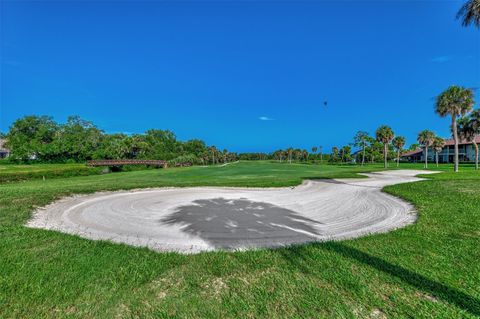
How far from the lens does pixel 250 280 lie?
3502 mm

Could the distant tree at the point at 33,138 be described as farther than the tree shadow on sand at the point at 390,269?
Yes

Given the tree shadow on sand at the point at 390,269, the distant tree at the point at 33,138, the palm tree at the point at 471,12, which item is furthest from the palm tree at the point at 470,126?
the distant tree at the point at 33,138

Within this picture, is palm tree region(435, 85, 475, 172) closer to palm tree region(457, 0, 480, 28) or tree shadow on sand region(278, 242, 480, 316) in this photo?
palm tree region(457, 0, 480, 28)

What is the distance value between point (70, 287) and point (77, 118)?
102249mm

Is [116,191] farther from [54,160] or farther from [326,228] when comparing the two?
[54,160]

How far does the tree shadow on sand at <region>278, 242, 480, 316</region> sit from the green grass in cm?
1

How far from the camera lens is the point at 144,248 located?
193 inches

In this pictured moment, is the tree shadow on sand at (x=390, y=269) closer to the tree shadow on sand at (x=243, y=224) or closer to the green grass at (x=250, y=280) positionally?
the green grass at (x=250, y=280)

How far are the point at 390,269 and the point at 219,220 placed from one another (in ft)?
16.6

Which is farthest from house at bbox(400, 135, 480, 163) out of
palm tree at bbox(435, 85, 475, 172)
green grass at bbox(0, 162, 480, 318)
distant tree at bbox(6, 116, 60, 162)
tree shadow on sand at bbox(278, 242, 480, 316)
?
distant tree at bbox(6, 116, 60, 162)

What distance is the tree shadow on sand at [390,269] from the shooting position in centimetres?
289

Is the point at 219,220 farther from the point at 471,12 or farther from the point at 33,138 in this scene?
the point at 33,138

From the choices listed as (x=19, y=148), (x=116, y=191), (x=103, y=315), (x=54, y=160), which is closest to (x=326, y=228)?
(x=103, y=315)

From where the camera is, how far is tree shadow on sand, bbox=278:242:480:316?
289cm
